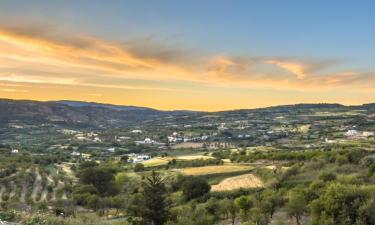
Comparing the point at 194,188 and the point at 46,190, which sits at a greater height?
the point at 194,188

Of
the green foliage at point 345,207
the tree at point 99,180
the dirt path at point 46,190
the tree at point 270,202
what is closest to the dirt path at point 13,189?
the dirt path at point 46,190

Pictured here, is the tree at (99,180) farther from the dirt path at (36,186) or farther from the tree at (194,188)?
the tree at (194,188)

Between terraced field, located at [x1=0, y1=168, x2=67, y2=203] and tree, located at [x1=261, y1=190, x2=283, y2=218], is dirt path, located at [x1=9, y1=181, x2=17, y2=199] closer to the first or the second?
terraced field, located at [x1=0, y1=168, x2=67, y2=203]

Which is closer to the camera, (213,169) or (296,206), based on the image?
(296,206)

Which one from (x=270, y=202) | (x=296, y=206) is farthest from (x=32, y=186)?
(x=296, y=206)

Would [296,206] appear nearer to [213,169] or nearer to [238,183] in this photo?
[238,183]

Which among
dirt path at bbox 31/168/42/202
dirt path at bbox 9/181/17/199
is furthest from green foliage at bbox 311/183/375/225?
dirt path at bbox 9/181/17/199

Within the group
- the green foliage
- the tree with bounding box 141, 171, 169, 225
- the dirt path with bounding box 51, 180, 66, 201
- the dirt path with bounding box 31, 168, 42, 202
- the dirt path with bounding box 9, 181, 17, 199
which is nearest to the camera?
the green foliage
